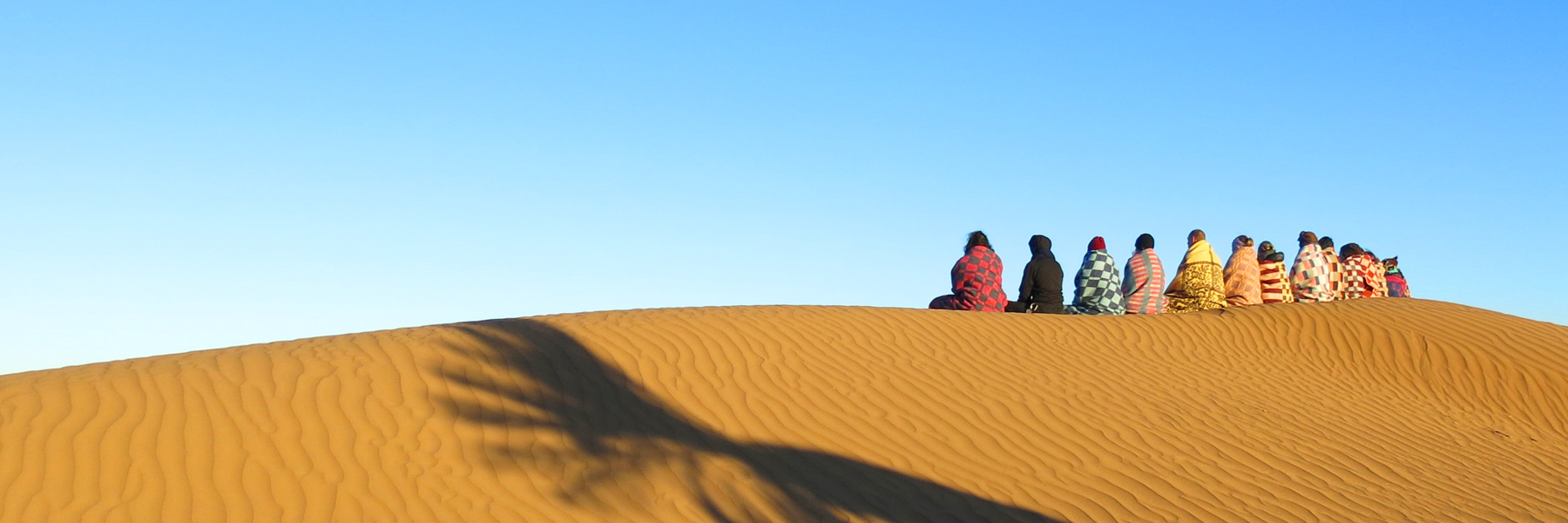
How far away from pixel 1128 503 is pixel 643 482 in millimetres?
3143

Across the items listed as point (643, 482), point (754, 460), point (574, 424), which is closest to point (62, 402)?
point (574, 424)

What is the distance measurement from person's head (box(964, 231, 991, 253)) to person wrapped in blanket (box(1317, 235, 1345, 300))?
5.14 metres

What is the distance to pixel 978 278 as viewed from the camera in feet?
45.0

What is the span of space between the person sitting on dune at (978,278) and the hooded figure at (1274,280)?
4.07 meters

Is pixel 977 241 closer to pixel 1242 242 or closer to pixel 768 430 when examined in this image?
pixel 1242 242

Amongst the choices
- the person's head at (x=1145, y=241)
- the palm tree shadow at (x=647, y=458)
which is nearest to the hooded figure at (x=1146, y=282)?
the person's head at (x=1145, y=241)

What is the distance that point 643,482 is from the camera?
7430 mm

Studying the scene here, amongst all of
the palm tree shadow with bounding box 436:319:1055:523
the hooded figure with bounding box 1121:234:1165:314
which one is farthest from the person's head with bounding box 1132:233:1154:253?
the palm tree shadow with bounding box 436:319:1055:523

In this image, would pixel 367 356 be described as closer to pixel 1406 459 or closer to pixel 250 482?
pixel 250 482

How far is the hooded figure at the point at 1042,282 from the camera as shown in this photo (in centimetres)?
1400

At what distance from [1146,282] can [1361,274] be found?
409 centimetres

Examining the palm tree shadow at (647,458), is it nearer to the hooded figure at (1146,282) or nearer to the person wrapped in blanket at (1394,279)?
the hooded figure at (1146,282)

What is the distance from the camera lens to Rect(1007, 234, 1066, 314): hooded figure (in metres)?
14.0

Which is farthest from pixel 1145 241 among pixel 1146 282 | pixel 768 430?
pixel 768 430
